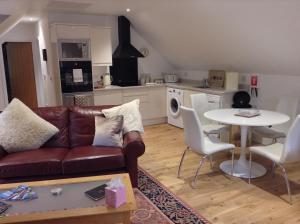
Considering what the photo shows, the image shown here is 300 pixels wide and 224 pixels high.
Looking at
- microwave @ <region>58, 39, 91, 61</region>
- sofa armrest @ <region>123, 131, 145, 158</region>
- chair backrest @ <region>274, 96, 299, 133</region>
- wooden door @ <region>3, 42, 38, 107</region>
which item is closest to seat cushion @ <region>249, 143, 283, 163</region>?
chair backrest @ <region>274, 96, 299, 133</region>

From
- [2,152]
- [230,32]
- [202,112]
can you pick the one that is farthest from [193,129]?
[2,152]

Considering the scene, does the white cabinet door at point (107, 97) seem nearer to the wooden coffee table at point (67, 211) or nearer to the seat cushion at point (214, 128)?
the seat cushion at point (214, 128)

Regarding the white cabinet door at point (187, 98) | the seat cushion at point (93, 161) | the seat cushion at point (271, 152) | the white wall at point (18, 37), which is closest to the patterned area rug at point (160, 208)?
the seat cushion at point (93, 161)

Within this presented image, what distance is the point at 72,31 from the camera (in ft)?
14.7

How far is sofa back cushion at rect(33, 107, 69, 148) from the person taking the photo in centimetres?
303

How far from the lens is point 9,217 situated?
1.62m

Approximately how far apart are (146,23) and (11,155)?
347 centimetres

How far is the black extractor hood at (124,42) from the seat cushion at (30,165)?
310cm

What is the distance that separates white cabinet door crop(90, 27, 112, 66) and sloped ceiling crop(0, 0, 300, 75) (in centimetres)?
38

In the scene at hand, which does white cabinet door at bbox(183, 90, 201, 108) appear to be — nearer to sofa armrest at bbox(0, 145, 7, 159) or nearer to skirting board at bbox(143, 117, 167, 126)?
skirting board at bbox(143, 117, 167, 126)

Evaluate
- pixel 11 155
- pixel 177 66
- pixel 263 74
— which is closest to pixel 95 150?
pixel 11 155

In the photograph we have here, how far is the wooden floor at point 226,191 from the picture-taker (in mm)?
2325

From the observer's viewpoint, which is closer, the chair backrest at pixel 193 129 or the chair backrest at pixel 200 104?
the chair backrest at pixel 193 129

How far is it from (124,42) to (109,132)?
302 centimetres
